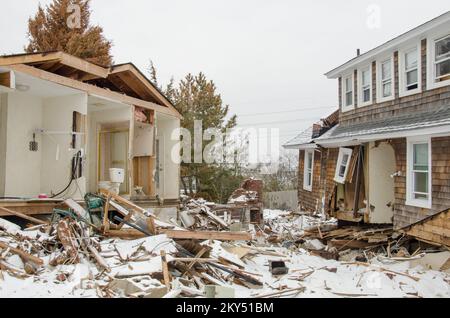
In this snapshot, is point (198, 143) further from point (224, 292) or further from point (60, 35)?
point (224, 292)

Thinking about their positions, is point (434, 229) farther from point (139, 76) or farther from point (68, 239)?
point (139, 76)

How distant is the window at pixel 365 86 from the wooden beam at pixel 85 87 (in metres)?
7.38

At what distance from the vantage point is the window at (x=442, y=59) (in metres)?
10.4

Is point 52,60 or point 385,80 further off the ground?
point 385,80

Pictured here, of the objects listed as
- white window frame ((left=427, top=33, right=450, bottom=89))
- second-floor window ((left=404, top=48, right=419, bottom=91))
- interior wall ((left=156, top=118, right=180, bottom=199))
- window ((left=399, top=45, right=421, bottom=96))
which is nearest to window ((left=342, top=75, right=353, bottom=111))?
window ((left=399, top=45, right=421, bottom=96))

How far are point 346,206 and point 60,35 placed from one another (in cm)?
1771

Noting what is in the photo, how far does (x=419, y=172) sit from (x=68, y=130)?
980 cm

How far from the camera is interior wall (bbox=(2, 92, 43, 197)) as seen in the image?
10.1 metres

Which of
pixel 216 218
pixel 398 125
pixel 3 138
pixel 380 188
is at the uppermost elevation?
pixel 398 125

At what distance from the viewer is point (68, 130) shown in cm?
1038

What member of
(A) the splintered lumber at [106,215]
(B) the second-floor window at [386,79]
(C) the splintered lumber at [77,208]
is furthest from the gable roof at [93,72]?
(B) the second-floor window at [386,79]

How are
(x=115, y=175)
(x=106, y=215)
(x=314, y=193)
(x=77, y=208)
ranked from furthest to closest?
(x=314, y=193) → (x=115, y=175) → (x=77, y=208) → (x=106, y=215)

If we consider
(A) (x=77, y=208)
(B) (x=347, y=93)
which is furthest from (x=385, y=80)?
(A) (x=77, y=208)

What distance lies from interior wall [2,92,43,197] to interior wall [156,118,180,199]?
4.96 meters
